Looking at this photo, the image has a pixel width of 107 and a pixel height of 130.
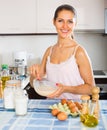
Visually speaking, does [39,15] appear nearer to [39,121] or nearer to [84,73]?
[84,73]

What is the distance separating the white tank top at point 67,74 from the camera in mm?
1422

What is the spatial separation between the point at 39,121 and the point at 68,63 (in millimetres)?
493

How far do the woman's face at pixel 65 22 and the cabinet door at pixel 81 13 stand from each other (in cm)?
125

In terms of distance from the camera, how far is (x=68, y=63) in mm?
1434

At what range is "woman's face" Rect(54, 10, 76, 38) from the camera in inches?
53.4

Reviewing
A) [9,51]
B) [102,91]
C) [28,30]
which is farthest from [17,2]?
[102,91]

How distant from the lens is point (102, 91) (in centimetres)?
252

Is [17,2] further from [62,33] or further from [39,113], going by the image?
[39,113]

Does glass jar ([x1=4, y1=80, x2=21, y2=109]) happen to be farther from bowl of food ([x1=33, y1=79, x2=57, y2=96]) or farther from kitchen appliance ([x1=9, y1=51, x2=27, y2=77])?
kitchen appliance ([x1=9, y1=51, x2=27, y2=77])

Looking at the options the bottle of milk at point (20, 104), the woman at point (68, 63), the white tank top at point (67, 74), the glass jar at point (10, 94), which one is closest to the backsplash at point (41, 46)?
the woman at point (68, 63)

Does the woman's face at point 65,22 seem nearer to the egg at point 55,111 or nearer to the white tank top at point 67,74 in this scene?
the white tank top at point 67,74

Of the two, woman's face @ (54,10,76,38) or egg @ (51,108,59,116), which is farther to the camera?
woman's face @ (54,10,76,38)

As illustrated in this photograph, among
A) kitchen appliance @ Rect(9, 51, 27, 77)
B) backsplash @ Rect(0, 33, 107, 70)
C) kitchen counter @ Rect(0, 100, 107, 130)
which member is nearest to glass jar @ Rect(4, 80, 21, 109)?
kitchen counter @ Rect(0, 100, 107, 130)

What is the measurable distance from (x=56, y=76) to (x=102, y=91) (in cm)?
118
